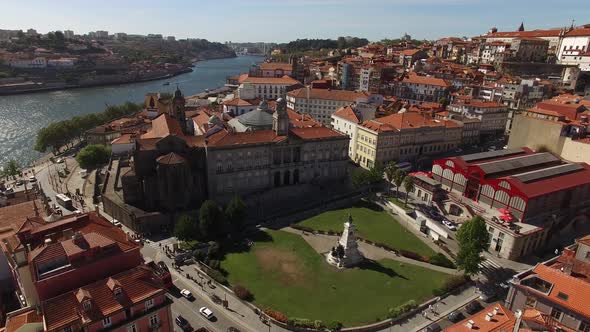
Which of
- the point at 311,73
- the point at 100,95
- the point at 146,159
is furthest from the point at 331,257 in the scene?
the point at 100,95

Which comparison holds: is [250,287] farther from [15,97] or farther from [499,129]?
[15,97]

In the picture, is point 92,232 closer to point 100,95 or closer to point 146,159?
point 146,159

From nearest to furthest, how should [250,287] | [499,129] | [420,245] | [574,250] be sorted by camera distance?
[574,250], [250,287], [420,245], [499,129]

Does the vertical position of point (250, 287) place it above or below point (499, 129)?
below

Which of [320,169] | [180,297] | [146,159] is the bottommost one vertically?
[180,297]

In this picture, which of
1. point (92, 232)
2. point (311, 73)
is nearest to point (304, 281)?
point (92, 232)

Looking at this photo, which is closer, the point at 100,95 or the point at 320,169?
the point at 320,169

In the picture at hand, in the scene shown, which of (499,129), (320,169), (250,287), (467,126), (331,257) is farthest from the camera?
(499,129)

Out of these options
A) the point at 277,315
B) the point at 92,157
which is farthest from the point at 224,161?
the point at 92,157

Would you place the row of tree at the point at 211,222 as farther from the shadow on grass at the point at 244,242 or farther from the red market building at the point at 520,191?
the red market building at the point at 520,191

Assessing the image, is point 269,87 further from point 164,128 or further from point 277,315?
point 277,315
